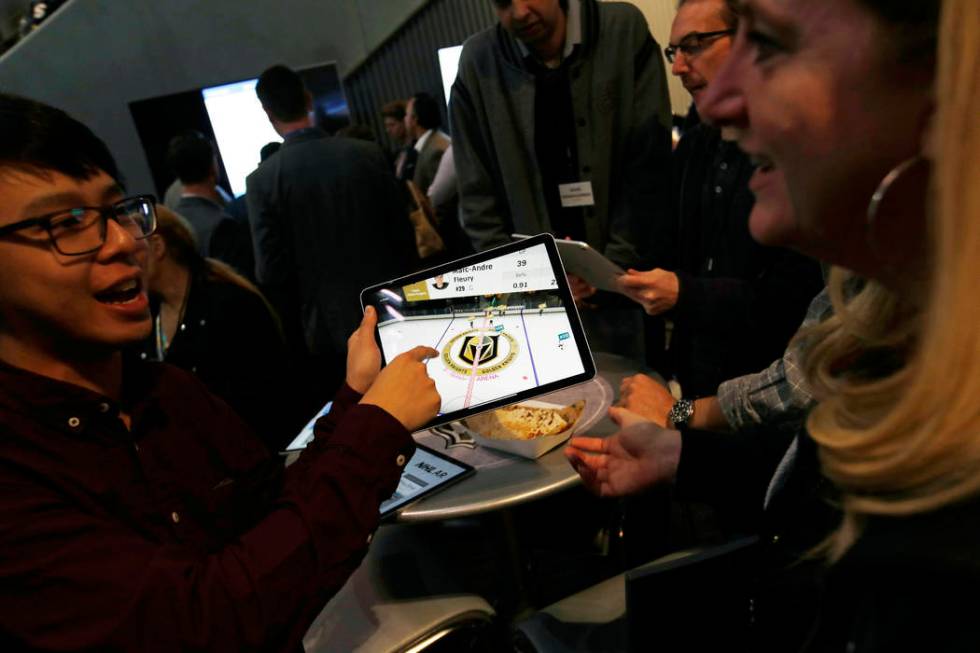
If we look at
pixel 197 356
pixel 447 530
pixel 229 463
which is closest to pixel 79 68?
pixel 197 356

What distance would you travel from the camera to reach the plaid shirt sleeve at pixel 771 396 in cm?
140

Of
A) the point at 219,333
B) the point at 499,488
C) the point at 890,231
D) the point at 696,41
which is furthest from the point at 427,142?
the point at 890,231

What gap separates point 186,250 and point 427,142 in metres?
3.07

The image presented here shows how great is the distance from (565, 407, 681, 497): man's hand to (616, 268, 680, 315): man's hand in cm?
55

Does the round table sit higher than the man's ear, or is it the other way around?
the man's ear

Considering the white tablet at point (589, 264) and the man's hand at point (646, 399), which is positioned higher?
the white tablet at point (589, 264)

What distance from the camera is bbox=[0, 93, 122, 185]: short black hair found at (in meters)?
0.96

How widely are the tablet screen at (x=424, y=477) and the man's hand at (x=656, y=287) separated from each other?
27.7 inches

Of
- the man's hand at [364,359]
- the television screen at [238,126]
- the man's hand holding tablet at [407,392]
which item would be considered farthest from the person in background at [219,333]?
the television screen at [238,126]

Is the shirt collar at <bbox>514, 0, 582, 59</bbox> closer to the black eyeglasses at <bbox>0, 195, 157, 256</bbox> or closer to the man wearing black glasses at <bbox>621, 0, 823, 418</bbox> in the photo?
the man wearing black glasses at <bbox>621, 0, 823, 418</bbox>

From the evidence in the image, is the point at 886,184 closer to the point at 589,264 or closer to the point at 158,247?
the point at 589,264

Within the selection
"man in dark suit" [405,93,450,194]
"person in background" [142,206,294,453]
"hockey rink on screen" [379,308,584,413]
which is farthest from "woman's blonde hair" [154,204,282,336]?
"man in dark suit" [405,93,450,194]

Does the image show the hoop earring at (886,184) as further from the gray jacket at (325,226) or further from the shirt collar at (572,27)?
the gray jacket at (325,226)

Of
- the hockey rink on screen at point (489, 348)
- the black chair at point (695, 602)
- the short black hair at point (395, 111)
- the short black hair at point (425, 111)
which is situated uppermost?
the short black hair at point (395, 111)
